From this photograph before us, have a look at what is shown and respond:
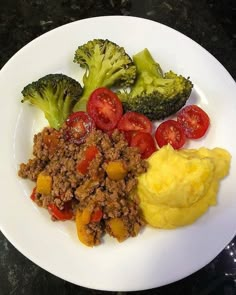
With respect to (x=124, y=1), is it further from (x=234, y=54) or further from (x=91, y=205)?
(x=91, y=205)

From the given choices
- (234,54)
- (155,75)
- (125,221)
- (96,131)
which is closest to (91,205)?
(125,221)

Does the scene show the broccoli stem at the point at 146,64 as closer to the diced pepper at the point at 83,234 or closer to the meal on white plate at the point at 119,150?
the meal on white plate at the point at 119,150

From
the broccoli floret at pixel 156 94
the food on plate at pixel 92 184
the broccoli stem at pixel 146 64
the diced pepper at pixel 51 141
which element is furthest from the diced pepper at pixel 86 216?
the broccoli stem at pixel 146 64

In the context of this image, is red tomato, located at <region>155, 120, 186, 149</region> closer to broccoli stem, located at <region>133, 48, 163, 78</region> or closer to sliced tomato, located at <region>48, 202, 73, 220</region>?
broccoli stem, located at <region>133, 48, 163, 78</region>

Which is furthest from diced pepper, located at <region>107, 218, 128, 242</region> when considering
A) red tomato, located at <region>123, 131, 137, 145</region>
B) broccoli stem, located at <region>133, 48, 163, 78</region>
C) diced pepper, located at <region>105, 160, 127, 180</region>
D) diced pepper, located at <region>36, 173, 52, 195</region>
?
broccoli stem, located at <region>133, 48, 163, 78</region>

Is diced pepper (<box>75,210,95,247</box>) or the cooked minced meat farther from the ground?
the cooked minced meat
